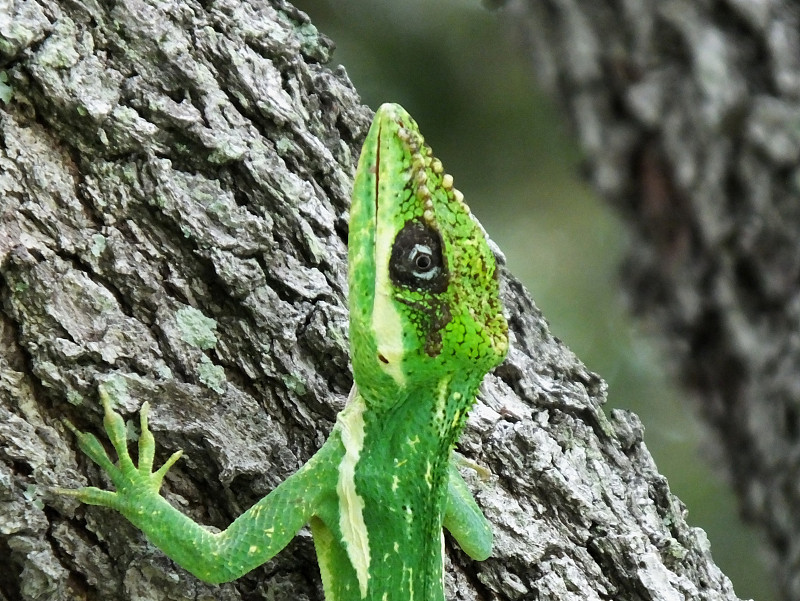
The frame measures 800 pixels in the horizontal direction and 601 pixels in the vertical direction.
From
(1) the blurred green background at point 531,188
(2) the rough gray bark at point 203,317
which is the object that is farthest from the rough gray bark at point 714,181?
(2) the rough gray bark at point 203,317

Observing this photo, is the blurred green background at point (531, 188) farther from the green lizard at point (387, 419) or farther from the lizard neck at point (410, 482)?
the lizard neck at point (410, 482)

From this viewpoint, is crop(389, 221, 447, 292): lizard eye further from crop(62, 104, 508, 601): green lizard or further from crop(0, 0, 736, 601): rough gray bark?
crop(0, 0, 736, 601): rough gray bark

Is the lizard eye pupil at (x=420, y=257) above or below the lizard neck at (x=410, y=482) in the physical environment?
above

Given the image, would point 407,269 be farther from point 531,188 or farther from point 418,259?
point 531,188

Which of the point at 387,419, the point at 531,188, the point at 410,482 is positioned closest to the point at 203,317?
the point at 387,419

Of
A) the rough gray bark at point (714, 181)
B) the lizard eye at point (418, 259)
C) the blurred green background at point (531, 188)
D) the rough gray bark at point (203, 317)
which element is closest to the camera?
the rough gray bark at point (203, 317)

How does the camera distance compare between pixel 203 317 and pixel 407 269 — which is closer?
pixel 407 269

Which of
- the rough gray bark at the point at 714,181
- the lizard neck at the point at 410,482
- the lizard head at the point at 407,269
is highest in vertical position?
the rough gray bark at the point at 714,181

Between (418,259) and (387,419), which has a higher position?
(418,259)
